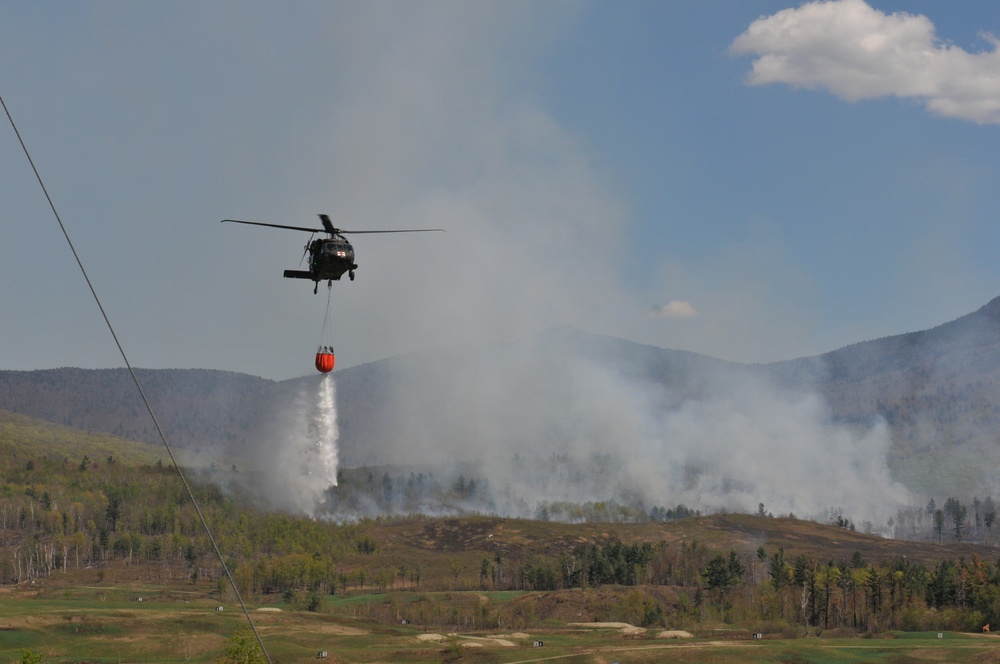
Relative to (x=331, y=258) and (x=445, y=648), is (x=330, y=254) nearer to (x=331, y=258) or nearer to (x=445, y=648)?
(x=331, y=258)

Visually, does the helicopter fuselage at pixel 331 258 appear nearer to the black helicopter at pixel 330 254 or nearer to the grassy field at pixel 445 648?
the black helicopter at pixel 330 254

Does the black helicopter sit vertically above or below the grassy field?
above

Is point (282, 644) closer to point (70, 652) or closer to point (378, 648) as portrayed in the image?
point (378, 648)

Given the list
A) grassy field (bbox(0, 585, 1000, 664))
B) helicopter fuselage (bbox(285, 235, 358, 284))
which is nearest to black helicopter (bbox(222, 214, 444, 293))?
helicopter fuselage (bbox(285, 235, 358, 284))

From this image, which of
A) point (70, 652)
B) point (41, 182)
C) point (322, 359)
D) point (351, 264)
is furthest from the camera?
point (70, 652)

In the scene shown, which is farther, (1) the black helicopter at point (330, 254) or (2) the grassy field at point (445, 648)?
(2) the grassy field at point (445, 648)

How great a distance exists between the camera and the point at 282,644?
601 ft

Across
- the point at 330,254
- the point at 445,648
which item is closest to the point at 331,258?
the point at 330,254

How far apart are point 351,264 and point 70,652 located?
104424 millimetres

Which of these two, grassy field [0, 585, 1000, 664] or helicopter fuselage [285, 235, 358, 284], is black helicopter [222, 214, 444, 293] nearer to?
helicopter fuselage [285, 235, 358, 284]

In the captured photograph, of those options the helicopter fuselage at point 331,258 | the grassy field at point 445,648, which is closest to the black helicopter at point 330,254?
the helicopter fuselage at point 331,258

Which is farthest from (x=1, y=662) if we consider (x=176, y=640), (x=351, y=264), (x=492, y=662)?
(x=351, y=264)

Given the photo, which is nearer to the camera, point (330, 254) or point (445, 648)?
point (330, 254)

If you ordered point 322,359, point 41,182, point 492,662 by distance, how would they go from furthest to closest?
point 492,662 → point 322,359 → point 41,182
